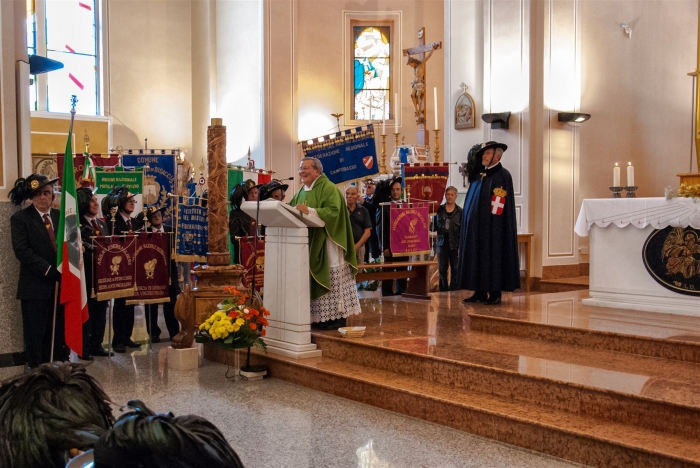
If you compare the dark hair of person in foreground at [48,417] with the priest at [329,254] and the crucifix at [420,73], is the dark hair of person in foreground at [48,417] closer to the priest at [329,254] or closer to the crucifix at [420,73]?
the priest at [329,254]

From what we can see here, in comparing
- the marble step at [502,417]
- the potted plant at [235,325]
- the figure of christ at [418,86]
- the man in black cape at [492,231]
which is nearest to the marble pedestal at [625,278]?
the man in black cape at [492,231]

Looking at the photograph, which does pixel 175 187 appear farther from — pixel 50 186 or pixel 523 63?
pixel 523 63

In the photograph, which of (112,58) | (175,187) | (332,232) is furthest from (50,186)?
(112,58)

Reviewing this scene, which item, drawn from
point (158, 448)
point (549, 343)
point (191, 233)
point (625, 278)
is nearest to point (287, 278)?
point (191, 233)

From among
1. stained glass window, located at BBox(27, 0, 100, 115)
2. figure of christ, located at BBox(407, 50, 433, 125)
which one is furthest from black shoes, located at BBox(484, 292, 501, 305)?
stained glass window, located at BBox(27, 0, 100, 115)

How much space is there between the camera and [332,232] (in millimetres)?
6344

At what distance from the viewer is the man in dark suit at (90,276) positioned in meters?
6.88

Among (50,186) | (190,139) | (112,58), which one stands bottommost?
(50,186)

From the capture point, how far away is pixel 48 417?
113cm

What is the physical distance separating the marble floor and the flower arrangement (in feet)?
1.24

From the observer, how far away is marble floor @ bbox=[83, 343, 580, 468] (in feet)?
13.3

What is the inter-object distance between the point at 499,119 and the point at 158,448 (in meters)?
9.85

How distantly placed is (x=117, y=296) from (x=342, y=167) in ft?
10.4

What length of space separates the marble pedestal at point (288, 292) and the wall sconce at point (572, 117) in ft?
18.0
